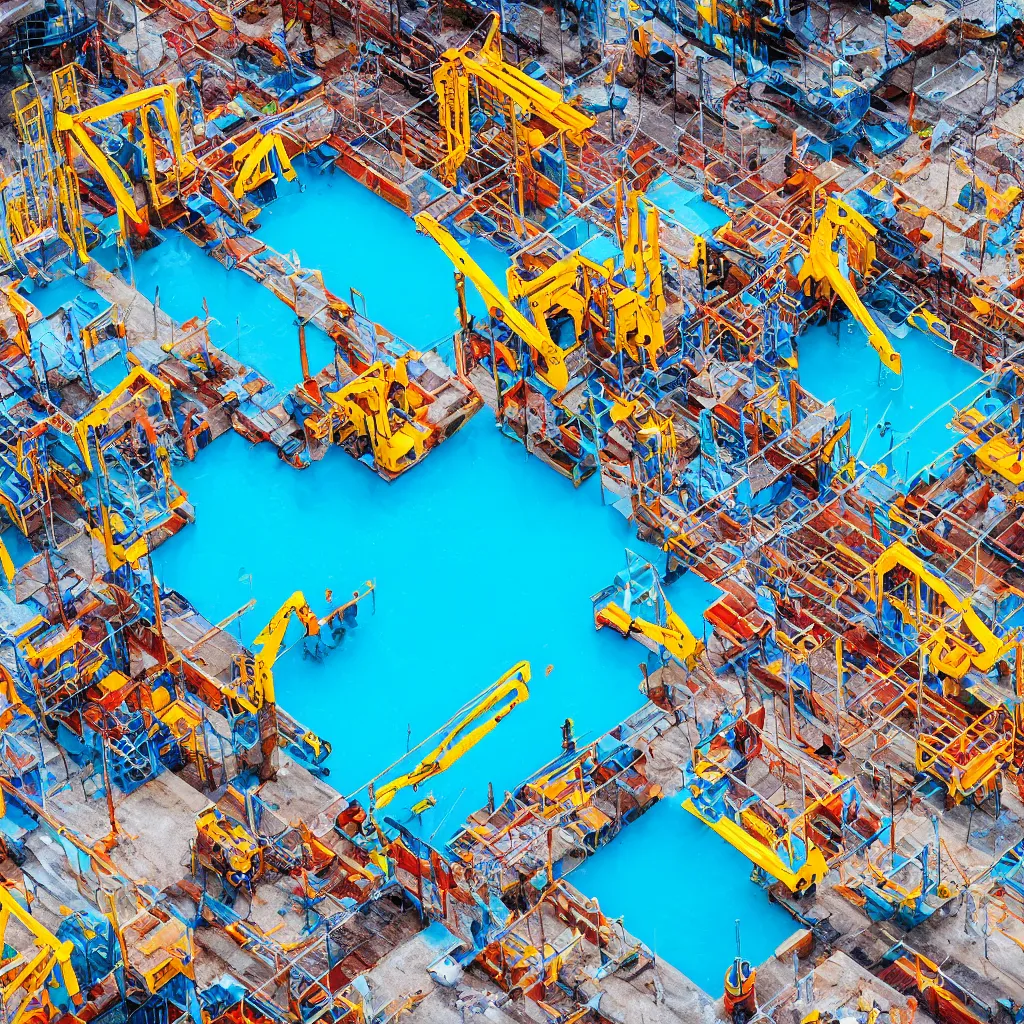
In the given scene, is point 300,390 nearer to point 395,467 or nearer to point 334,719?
point 395,467

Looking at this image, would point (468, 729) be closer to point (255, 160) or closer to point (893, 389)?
point (893, 389)

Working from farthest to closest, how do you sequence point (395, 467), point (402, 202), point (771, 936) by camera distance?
point (402, 202) < point (395, 467) < point (771, 936)

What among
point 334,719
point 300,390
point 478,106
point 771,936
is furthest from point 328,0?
point 771,936

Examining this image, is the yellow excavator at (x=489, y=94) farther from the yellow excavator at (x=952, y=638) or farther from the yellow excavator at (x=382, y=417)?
the yellow excavator at (x=952, y=638)

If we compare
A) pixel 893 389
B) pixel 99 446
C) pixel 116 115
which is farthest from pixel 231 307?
pixel 893 389

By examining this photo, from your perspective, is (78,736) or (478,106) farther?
(478,106)

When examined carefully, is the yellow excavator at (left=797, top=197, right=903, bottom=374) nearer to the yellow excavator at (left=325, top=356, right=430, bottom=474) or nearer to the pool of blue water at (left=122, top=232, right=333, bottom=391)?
the yellow excavator at (left=325, top=356, right=430, bottom=474)
